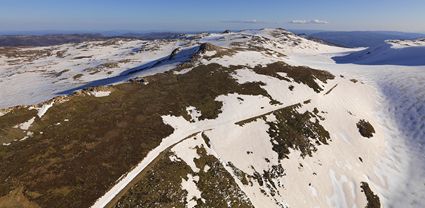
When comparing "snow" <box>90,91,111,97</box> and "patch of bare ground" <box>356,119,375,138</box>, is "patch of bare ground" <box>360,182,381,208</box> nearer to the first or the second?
"patch of bare ground" <box>356,119,375,138</box>

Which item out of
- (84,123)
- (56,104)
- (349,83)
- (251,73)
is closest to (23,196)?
(84,123)

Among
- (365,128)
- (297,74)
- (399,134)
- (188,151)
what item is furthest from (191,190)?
(297,74)

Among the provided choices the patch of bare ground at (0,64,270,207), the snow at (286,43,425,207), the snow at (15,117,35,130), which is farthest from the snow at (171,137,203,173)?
the snow at (286,43,425,207)

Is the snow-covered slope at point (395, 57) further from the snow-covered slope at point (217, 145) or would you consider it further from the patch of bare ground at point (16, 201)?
the patch of bare ground at point (16, 201)

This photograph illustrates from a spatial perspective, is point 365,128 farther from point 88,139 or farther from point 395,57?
point 395,57

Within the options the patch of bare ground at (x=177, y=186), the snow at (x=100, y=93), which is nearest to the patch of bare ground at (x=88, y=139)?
the snow at (x=100, y=93)

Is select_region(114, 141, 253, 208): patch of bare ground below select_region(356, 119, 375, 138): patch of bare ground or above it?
above
